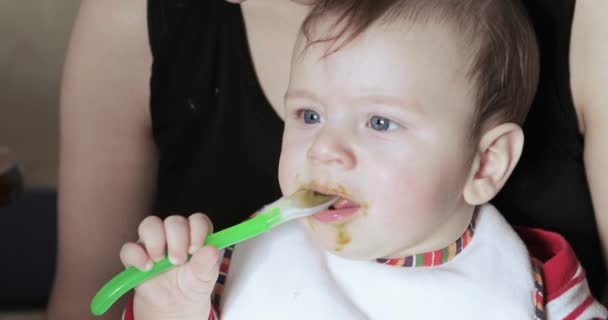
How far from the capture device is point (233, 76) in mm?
1096

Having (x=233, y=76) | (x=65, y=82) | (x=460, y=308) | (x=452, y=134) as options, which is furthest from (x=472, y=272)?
(x=65, y=82)

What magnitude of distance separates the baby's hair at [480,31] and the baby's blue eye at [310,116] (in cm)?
7

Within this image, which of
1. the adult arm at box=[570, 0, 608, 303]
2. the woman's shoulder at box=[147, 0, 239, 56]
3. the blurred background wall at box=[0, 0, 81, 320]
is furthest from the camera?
the blurred background wall at box=[0, 0, 81, 320]

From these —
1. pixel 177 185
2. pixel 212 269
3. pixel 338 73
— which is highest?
pixel 338 73

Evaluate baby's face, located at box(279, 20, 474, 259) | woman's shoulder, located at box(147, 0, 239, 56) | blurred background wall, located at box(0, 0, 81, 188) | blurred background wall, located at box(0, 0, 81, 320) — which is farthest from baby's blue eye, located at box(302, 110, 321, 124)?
blurred background wall, located at box(0, 0, 81, 188)

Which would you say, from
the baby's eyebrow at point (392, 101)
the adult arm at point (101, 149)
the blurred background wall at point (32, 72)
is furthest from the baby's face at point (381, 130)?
the blurred background wall at point (32, 72)

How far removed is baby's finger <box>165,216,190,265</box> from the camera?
2.71 ft

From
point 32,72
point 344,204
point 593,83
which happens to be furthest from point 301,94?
point 32,72

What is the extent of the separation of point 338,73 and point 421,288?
0.92 feet

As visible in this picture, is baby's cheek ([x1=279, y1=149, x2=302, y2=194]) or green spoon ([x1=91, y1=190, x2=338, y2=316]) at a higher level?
baby's cheek ([x1=279, y1=149, x2=302, y2=194])

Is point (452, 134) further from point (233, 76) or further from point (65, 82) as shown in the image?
point (65, 82)

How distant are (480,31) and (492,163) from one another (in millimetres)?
158

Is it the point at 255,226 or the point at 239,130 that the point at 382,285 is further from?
the point at 239,130

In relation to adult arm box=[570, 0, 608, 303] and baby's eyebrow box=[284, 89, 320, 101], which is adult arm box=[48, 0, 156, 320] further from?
adult arm box=[570, 0, 608, 303]
